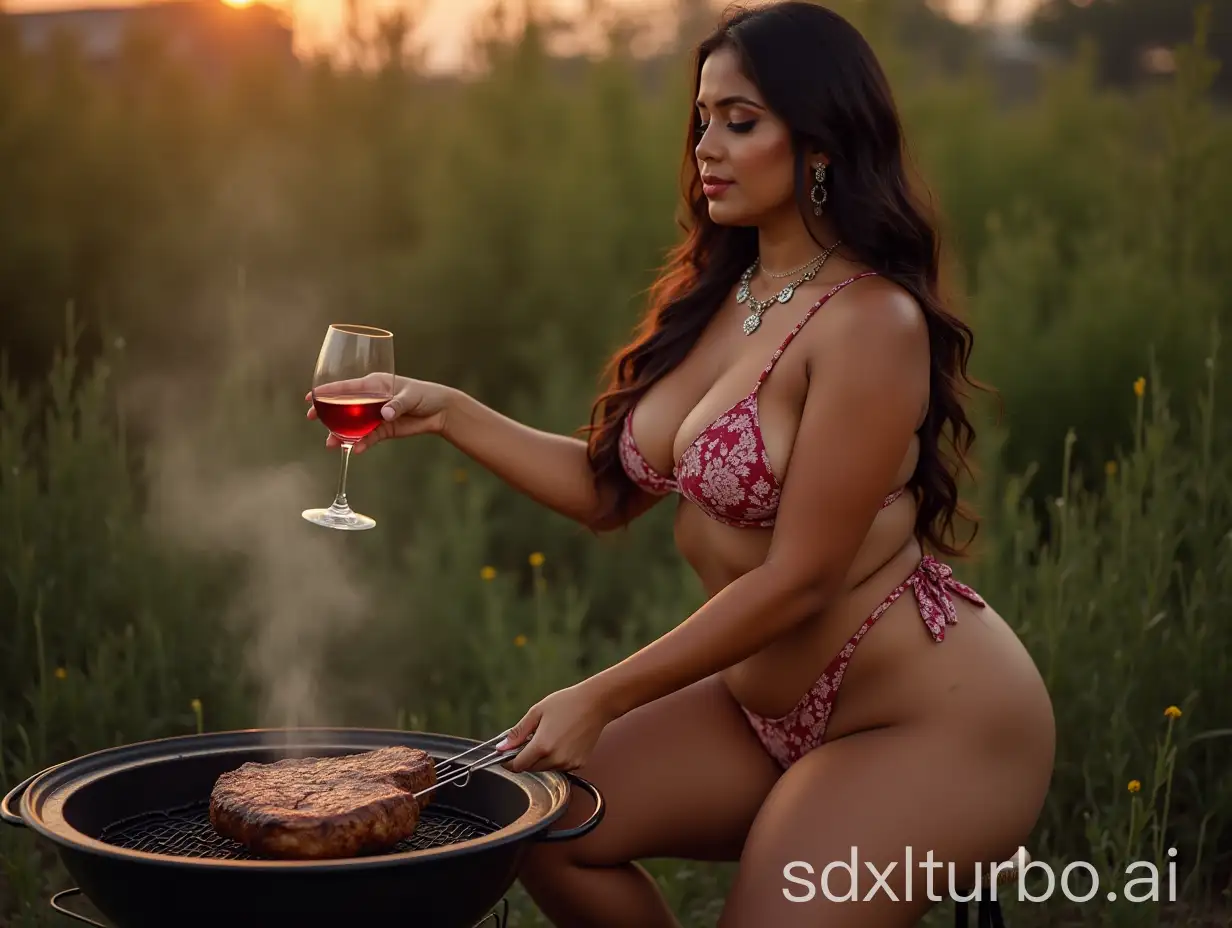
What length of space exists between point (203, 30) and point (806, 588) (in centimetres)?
557

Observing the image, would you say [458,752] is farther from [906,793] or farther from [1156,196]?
[1156,196]

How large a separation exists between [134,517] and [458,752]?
235 centimetres

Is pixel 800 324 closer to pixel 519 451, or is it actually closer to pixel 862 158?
pixel 862 158

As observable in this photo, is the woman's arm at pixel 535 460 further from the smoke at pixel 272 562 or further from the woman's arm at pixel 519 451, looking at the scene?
the smoke at pixel 272 562

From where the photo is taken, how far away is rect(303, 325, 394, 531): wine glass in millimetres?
2594

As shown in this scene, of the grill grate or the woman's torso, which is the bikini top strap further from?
the grill grate

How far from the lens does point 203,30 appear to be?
6926mm

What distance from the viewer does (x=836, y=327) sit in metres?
2.52

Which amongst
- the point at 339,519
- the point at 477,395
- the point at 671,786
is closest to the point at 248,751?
the point at 339,519

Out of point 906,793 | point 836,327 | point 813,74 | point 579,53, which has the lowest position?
point 906,793

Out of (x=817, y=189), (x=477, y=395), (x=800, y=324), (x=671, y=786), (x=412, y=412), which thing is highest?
(x=817, y=189)

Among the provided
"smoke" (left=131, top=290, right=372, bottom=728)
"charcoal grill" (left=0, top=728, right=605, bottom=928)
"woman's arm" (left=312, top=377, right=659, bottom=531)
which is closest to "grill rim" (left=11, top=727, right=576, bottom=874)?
"charcoal grill" (left=0, top=728, right=605, bottom=928)

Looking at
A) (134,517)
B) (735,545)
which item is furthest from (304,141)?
(735,545)

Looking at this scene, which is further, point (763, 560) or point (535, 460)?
point (535, 460)
